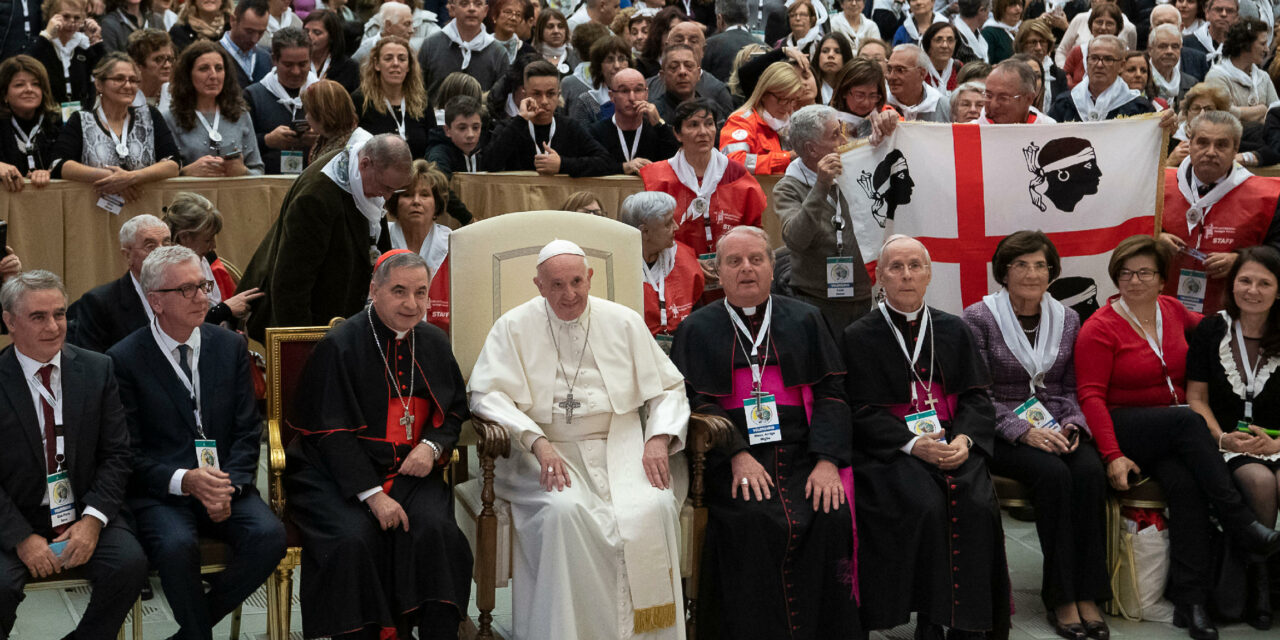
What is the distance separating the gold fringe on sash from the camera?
5047 millimetres

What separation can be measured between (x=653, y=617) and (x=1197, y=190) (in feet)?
12.6

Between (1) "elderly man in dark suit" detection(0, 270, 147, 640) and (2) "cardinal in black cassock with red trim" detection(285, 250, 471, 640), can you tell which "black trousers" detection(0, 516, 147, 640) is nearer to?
(1) "elderly man in dark suit" detection(0, 270, 147, 640)

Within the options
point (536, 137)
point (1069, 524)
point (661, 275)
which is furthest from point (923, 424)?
point (536, 137)

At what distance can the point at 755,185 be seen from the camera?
7.47 m

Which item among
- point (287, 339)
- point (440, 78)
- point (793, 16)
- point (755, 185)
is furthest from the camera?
point (793, 16)

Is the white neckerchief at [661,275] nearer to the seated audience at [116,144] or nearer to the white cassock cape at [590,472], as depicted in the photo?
the white cassock cape at [590,472]

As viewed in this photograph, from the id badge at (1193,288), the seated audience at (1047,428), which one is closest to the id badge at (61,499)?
the seated audience at (1047,428)

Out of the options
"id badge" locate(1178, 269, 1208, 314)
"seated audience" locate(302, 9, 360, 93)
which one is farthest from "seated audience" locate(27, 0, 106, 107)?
"id badge" locate(1178, 269, 1208, 314)

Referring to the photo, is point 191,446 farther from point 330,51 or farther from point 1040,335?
point 330,51

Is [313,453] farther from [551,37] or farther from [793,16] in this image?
[793,16]

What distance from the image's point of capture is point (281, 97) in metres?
8.73

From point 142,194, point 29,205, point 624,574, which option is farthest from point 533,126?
point 624,574

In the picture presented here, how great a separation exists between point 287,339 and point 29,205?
3.20 meters

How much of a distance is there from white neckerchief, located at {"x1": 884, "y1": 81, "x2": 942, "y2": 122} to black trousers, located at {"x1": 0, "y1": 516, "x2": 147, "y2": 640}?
5460 millimetres
